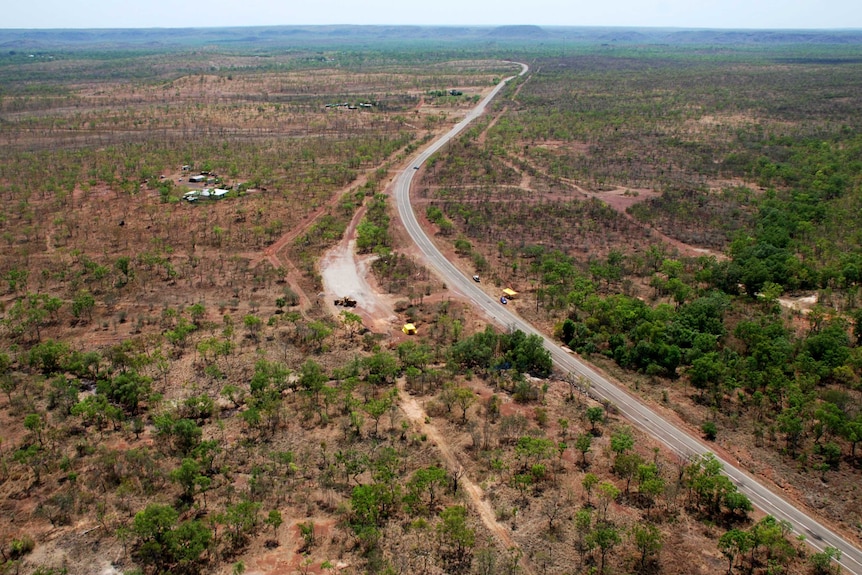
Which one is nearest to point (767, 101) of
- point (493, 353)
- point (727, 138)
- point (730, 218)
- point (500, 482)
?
point (727, 138)

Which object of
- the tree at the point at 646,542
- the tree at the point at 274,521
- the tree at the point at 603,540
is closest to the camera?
the tree at the point at 603,540

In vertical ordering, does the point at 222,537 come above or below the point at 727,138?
below

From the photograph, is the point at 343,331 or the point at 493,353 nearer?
the point at 493,353

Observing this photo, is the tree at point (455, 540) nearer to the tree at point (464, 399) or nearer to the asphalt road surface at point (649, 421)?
the tree at point (464, 399)

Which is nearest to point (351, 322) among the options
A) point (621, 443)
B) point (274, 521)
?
point (274, 521)

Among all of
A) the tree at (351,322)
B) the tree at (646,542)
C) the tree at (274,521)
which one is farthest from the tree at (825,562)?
the tree at (351,322)

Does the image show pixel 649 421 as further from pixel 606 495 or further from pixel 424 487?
pixel 424 487

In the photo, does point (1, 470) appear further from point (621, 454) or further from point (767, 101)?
→ point (767, 101)

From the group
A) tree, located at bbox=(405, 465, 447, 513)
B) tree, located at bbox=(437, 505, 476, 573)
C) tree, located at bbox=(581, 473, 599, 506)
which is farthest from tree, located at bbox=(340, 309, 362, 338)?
tree, located at bbox=(581, 473, 599, 506)
